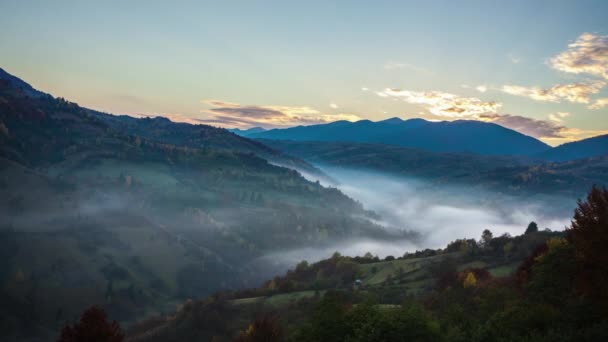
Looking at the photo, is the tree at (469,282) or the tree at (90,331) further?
the tree at (469,282)

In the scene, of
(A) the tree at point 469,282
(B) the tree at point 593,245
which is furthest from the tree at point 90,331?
(A) the tree at point 469,282

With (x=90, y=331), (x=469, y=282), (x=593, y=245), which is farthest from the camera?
(x=469, y=282)

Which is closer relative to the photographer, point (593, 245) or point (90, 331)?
point (593, 245)

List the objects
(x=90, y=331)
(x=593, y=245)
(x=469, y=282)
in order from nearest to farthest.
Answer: (x=593, y=245) → (x=90, y=331) → (x=469, y=282)

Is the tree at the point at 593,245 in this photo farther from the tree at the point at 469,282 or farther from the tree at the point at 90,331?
the tree at the point at 90,331

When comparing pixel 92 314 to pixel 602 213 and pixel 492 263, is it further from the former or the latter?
pixel 492 263

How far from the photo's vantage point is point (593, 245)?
4791 centimetres

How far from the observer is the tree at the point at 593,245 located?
152 ft

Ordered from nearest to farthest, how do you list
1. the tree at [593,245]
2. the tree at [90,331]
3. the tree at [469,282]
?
the tree at [593,245], the tree at [90,331], the tree at [469,282]

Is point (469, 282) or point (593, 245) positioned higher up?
point (593, 245)

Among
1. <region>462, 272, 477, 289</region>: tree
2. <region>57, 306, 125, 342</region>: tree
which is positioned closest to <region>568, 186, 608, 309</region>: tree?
<region>462, 272, 477, 289</region>: tree

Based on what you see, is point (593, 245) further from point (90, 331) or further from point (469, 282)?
point (90, 331)

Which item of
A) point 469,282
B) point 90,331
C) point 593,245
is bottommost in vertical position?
point 90,331

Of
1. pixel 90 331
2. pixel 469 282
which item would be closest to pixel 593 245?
pixel 469 282
